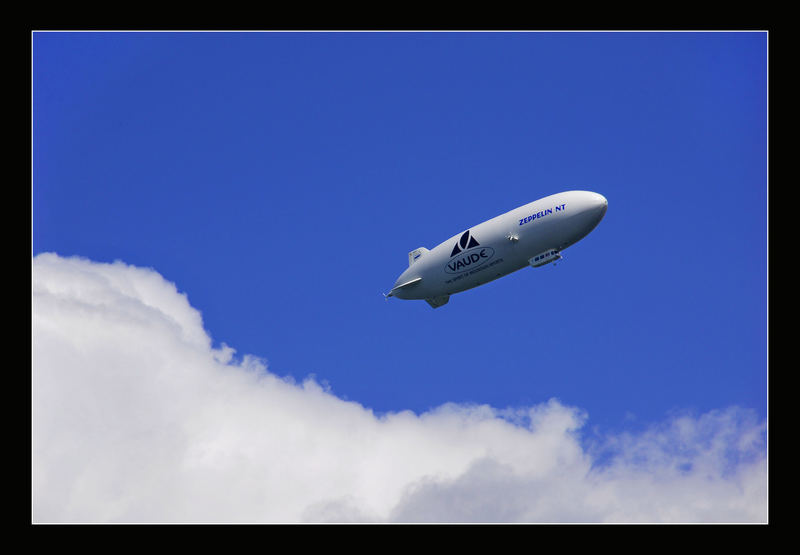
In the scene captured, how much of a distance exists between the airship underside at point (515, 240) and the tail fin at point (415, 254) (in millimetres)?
3222

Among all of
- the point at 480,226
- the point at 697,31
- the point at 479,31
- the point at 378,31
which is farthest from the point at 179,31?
the point at 697,31

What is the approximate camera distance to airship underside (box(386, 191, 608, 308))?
66.7m

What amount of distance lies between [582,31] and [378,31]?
10.3 metres

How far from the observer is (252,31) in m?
60.4

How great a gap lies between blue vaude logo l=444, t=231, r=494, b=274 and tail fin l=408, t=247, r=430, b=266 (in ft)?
15.1

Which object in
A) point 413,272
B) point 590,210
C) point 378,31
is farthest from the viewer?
point 413,272

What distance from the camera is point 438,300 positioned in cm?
7462

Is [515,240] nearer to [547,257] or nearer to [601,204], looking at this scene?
[547,257]

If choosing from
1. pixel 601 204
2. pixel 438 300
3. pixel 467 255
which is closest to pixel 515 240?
pixel 467 255

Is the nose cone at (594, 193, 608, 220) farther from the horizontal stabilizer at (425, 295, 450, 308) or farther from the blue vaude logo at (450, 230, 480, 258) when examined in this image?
the horizontal stabilizer at (425, 295, 450, 308)

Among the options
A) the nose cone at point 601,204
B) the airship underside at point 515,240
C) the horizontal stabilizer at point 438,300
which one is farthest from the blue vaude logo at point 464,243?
the nose cone at point 601,204

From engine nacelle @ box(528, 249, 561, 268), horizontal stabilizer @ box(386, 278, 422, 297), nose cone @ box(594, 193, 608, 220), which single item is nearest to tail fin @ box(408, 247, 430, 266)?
horizontal stabilizer @ box(386, 278, 422, 297)

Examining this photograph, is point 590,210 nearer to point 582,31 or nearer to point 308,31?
point 582,31

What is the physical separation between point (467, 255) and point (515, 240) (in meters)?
3.60
